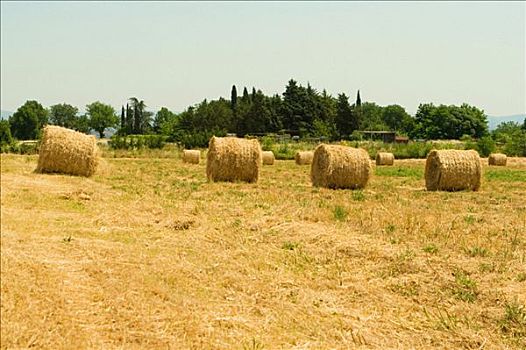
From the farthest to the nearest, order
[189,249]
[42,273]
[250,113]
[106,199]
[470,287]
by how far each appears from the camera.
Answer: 1. [250,113]
2. [106,199]
3. [189,249]
4. [470,287]
5. [42,273]

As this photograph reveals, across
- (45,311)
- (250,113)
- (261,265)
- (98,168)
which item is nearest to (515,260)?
(261,265)

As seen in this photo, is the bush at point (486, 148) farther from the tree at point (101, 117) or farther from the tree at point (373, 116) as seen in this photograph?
the tree at point (101, 117)

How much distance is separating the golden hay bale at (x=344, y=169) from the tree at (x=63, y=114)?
107268 mm

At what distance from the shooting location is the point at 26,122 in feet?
257

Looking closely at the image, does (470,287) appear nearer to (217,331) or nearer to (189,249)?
(217,331)

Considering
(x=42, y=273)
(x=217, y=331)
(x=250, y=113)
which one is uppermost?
(x=250, y=113)

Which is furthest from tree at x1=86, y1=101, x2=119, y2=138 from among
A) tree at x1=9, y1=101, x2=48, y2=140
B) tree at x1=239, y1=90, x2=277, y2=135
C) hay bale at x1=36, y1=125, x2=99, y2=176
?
hay bale at x1=36, y1=125, x2=99, y2=176

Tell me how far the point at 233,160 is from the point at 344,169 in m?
3.45

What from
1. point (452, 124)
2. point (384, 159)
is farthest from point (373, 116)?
point (384, 159)

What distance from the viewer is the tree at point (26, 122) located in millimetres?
75250

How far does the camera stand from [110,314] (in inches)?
199

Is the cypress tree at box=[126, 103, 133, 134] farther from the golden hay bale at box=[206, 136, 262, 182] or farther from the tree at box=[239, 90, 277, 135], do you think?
the golden hay bale at box=[206, 136, 262, 182]

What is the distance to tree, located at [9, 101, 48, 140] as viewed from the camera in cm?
7525

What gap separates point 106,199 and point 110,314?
20.7 ft
